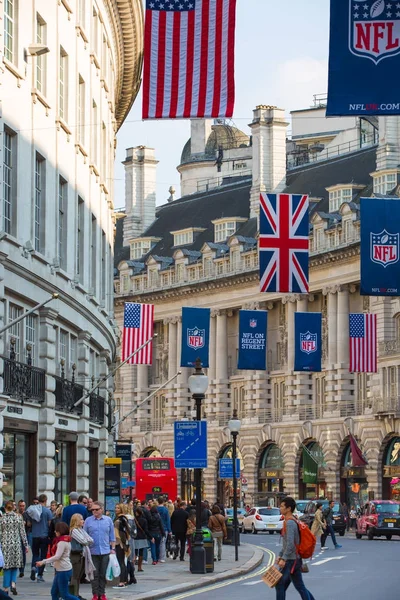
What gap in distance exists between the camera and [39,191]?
42.6 meters

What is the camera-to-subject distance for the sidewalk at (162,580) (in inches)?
1243

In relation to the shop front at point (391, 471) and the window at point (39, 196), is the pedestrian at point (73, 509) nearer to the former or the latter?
the window at point (39, 196)

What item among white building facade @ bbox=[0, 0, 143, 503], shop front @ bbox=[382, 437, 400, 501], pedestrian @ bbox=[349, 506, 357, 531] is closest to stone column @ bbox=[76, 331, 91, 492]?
white building facade @ bbox=[0, 0, 143, 503]

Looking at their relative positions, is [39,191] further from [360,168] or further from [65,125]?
[360,168]

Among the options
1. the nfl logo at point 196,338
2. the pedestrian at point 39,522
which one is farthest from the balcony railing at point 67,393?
the nfl logo at point 196,338

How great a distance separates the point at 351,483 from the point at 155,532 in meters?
53.4

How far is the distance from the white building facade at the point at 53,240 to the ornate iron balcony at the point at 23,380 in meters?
0.04

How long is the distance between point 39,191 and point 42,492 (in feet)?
25.7

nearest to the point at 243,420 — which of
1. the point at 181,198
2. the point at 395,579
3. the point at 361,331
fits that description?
the point at 181,198

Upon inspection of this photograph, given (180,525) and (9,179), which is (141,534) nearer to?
(180,525)

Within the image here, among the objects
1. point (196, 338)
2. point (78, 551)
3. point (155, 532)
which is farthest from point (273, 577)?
point (196, 338)

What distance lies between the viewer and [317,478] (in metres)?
101

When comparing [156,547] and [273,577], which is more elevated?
[273,577]

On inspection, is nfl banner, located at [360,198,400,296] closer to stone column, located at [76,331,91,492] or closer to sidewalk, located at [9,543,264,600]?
sidewalk, located at [9,543,264,600]
